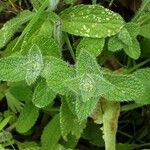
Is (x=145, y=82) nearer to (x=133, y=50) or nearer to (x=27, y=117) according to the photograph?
(x=133, y=50)

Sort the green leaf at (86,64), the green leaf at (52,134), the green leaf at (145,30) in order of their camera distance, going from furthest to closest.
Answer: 1. the green leaf at (52,134)
2. the green leaf at (145,30)
3. the green leaf at (86,64)

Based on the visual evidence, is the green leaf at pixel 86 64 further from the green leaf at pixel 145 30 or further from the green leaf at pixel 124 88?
the green leaf at pixel 145 30

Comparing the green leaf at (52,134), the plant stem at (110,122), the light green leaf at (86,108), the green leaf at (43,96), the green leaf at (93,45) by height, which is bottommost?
the green leaf at (52,134)

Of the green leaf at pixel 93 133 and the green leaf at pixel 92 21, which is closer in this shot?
the green leaf at pixel 92 21

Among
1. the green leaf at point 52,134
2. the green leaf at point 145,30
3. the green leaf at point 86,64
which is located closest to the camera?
the green leaf at point 86,64

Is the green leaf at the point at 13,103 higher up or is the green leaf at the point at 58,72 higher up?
the green leaf at the point at 58,72

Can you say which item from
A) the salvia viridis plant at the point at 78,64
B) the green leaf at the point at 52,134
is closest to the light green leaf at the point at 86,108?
the salvia viridis plant at the point at 78,64
